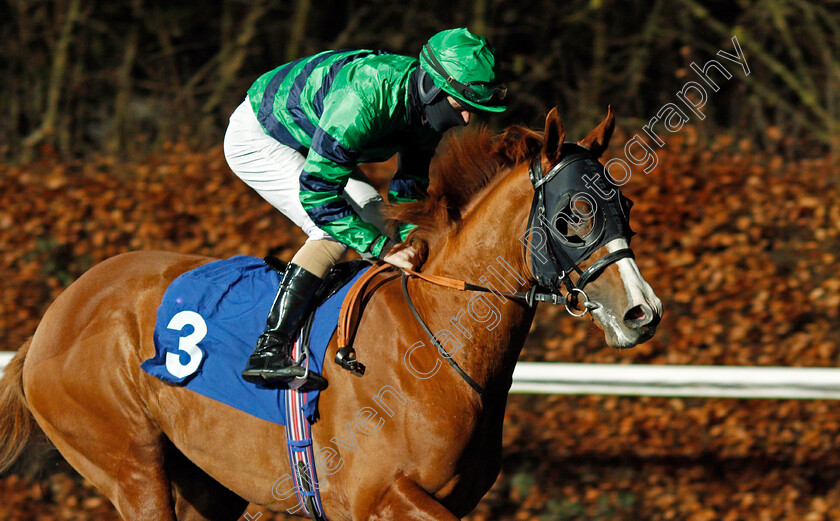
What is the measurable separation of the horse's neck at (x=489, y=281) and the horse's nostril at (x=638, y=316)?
374mm

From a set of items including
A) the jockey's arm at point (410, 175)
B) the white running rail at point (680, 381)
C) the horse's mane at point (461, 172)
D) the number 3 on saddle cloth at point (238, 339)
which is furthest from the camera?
the white running rail at point (680, 381)

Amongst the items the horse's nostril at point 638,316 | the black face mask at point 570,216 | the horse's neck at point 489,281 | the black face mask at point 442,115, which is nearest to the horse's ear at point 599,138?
the black face mask at point 570,216

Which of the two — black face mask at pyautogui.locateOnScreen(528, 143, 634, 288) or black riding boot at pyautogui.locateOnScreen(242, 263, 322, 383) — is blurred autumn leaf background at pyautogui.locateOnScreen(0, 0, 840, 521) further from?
black riding boot at pyautogui.locateOnScreen(242, 263, 322, 383)

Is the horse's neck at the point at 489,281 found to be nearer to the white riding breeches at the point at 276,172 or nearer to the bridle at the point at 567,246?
the bridle at the point at 567,246

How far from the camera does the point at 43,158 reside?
492 cm

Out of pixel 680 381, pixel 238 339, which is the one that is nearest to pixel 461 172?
pixel 238 339

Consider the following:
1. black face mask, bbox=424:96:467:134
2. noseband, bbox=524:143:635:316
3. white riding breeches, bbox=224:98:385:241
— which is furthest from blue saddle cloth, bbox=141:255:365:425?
noseband, bbox=524:143:635:316

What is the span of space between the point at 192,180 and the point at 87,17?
12.9ft

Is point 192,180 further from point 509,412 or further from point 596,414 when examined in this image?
point 596,414

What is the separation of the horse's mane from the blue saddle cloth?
1.26 ft

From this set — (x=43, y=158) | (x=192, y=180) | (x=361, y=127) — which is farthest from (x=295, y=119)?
(x=43, y=158)

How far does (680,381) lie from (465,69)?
6.33ft

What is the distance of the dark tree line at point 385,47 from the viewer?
288 inches

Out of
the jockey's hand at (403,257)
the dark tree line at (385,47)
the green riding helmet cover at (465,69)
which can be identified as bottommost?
the dark tree line at (385,47)
